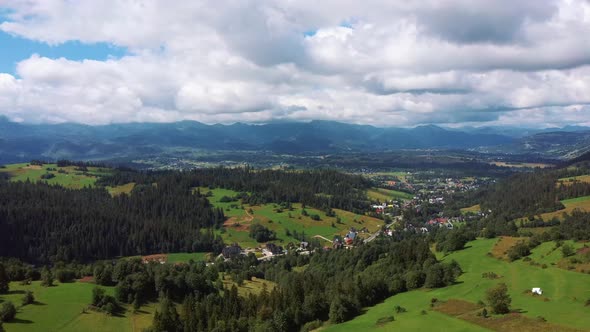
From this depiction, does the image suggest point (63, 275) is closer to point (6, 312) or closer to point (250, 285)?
point (6, 312)

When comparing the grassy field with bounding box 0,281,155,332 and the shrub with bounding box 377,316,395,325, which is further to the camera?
the grassy field with bounding box 0,281,155,332

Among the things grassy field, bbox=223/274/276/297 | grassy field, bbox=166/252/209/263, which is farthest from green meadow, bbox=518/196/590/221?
grassy field, bbox=166/252/209/263

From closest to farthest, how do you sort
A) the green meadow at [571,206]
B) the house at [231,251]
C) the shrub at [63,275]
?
the shrub at [63,275]
the house at [231,251]
the green meadow at [571,206]

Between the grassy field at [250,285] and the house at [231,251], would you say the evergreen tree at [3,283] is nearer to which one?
the grassy field at [250,285]

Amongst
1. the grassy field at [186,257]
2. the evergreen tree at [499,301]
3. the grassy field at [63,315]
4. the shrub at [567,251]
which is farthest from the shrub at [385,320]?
A: the grassy field at [186,257]

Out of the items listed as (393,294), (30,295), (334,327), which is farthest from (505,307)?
(30,295)

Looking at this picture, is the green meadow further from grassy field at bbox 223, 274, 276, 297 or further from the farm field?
grassy field at bbox 223, 274, 276, 297

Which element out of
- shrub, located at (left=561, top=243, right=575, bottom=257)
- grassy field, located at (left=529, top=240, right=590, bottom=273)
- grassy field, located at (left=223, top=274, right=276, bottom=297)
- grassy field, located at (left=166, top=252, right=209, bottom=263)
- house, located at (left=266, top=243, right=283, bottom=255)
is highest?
shrub, located at (left=561, top=243, right=575, bottom=257)
